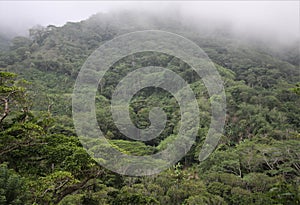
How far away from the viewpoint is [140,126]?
3366 cm

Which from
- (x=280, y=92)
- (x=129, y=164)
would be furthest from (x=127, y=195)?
(x=280, y=92)

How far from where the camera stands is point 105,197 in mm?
12391

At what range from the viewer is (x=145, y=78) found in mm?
43812

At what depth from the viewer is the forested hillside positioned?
7359 mm

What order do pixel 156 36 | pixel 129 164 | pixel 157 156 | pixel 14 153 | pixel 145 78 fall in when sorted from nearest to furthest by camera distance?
pixel 14 153 < pixel 129 164 < pixel 157 156 < pixel 145 78 < pixel 156 36

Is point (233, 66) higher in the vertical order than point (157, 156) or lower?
higher

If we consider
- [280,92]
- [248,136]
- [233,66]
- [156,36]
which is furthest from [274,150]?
[156,36]

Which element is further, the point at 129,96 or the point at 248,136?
the point at 129,96

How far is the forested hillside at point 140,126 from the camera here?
7.36 m

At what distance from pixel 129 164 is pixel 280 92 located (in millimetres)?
27200

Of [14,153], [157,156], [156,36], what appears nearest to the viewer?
[14,153]

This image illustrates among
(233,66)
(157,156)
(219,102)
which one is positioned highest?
(233,66)

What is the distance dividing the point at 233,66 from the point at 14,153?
166 ft

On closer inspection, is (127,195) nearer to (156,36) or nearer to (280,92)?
(280,92)
